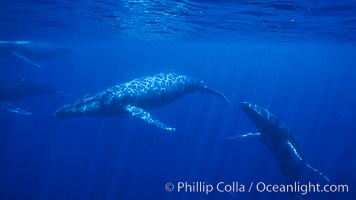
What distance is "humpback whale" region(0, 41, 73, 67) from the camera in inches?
966

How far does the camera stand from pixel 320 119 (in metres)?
43.6

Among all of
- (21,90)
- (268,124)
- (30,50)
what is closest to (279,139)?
(268,124)

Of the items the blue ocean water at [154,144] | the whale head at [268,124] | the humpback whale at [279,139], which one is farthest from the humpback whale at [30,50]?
the humpback whale at [279,139]

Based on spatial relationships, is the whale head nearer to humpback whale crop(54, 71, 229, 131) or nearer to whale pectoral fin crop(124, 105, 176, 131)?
humpback whale crop(54, 71, 229, 131)

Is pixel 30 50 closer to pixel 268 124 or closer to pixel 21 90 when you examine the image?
pixel 21 90

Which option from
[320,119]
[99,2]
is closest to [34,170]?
[99,2]

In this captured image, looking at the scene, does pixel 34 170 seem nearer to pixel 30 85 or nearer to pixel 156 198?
pixel 30 85

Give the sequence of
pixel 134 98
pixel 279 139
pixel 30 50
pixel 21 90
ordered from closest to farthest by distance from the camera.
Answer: pixel 279 139 → pixel 134 98 → pixel 21 90 → pixel 30 50

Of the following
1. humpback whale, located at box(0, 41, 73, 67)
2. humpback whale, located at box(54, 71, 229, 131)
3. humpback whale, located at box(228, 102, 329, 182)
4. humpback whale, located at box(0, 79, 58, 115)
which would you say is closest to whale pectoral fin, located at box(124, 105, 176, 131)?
humpback whale, located at box(54, 71, 229, 131)

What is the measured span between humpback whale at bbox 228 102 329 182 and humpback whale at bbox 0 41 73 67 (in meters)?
16.8

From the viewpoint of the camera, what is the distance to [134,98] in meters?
14.4

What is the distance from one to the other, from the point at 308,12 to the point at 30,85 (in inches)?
688

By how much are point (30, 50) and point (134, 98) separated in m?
16.2

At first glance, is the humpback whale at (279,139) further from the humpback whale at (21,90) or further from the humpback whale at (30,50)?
the humpback whale at (30,50)
